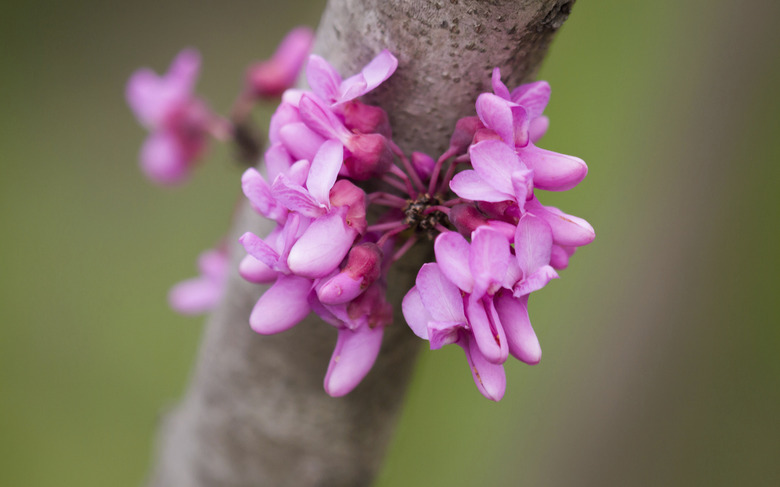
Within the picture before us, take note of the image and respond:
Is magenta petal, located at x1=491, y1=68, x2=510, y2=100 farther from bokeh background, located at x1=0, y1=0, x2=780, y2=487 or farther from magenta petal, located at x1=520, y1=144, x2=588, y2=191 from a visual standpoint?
bokeh background, located at x1=0, y1=0, x2=780, y2=487

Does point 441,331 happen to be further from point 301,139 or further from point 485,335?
point 301,139

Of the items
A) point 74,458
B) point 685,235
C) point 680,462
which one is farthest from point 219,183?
point 680,462

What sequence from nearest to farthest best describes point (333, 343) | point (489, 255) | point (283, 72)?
point (489, 255) → point (333, 343) → point (283, 72)

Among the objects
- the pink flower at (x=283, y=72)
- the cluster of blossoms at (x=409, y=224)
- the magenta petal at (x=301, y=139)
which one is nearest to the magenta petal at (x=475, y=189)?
the cluster of blossoms at (x=409, y=224)

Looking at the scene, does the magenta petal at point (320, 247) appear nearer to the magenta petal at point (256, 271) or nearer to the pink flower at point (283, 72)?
the magenta petal at point (256, 271)

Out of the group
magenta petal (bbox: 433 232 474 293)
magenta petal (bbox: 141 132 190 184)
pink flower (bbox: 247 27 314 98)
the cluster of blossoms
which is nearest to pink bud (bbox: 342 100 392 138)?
the cluster of blossoms

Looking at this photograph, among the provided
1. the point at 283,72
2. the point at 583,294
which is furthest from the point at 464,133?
the point at 583,294

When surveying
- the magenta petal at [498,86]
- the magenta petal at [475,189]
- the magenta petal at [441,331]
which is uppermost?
the magenta petal at [498,86]

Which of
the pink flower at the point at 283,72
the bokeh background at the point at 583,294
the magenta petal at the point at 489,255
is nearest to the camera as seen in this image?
the magenta petal at the point at 489,255
